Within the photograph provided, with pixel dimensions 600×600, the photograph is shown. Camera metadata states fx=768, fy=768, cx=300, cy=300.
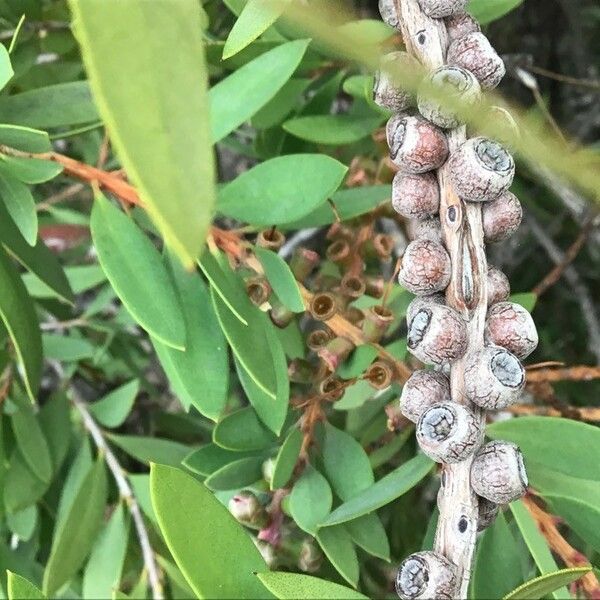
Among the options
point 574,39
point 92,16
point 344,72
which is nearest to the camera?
point 92,16

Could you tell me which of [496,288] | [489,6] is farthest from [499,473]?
[489,6]

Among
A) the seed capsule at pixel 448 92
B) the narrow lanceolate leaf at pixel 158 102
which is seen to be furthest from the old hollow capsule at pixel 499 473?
the narrow lanceolate leaf at pixel 158 102

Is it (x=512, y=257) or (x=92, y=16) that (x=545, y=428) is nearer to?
(x=92, y=16)

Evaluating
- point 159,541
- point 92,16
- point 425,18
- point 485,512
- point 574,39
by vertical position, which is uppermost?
point 92,16

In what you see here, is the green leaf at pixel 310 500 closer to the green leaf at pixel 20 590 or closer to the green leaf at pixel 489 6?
the green leaf at pixel 20 590

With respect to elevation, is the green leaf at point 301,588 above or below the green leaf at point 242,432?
above

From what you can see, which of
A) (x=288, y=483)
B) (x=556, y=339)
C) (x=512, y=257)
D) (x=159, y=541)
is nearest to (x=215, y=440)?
(x=288, y=483)
